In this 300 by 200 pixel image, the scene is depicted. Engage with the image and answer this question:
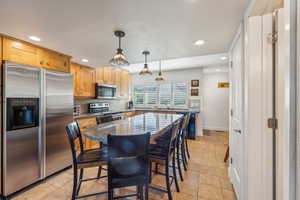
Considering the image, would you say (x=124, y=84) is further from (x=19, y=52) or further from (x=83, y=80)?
(x=19, y=52)

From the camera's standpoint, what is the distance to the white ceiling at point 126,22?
126 cm

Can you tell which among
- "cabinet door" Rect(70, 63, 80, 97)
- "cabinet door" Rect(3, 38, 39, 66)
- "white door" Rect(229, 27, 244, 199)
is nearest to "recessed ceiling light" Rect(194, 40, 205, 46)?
"white door" Rect(229, 27, 244, 199)

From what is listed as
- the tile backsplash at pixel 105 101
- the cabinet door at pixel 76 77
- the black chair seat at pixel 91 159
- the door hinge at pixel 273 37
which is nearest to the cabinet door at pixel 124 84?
the tile backsplash at pixel 105 101

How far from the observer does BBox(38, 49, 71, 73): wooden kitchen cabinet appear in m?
2.31

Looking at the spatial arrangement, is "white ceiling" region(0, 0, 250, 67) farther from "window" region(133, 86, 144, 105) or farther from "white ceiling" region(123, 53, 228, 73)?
"window" region(133, 86, 144, 105)

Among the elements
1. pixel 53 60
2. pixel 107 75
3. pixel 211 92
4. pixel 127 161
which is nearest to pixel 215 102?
pixel 211 92

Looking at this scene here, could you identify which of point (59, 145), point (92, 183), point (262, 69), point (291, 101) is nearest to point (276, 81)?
point (262, 69)

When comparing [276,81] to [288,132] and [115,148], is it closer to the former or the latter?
[288,132]

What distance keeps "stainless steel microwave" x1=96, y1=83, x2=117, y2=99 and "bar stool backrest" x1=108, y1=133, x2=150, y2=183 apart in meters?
2.96

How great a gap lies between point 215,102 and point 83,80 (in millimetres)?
4816

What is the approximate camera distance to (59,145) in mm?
2381

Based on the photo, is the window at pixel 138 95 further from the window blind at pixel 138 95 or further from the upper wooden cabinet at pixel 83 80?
the upper wooden cabinet at pixel 83 80

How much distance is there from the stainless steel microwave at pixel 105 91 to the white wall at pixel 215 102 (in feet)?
11.1

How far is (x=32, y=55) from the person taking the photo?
2176 mm
